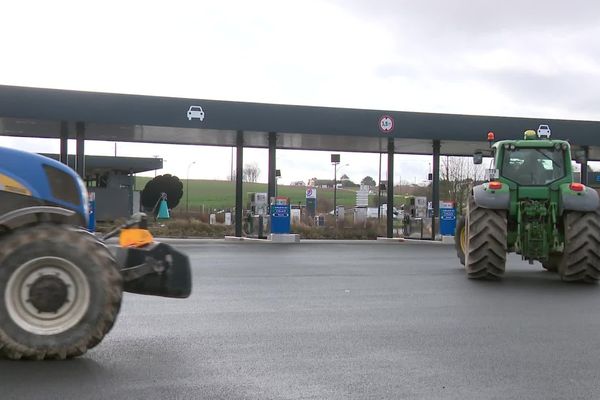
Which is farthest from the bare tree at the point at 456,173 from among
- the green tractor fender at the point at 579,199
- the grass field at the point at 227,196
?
the green tractor fender at the point at 579,199

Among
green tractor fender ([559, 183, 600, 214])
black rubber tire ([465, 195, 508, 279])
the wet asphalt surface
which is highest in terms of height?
green tractor fender ([559, 183, 600, 214])

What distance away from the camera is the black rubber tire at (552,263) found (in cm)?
1166

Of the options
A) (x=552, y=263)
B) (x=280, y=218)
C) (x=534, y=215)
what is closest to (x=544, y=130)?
(x=280, y=218)

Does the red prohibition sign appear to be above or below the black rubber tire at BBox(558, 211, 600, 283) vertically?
above

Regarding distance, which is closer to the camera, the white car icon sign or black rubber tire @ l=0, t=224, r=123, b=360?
black rubber tire @ l=0, t=224, r=123, b=360

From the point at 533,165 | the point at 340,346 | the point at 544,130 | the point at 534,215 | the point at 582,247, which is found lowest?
the point at 340,346

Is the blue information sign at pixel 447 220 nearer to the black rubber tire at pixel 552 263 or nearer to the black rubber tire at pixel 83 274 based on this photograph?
the black rubber tire at pixel 552 263

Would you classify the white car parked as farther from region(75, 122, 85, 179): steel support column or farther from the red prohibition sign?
region(75, 122, 85, 179): steel support column

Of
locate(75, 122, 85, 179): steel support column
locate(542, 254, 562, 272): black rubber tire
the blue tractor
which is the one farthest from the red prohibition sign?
the blue tractor

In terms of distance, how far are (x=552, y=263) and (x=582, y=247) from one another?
2.15 meters

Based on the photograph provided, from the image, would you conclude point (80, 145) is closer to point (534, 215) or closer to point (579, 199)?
point (534, 215)

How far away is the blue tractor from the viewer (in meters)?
5.03

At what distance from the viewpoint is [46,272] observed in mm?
5137

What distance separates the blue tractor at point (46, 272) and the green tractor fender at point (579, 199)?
26.6 ft
